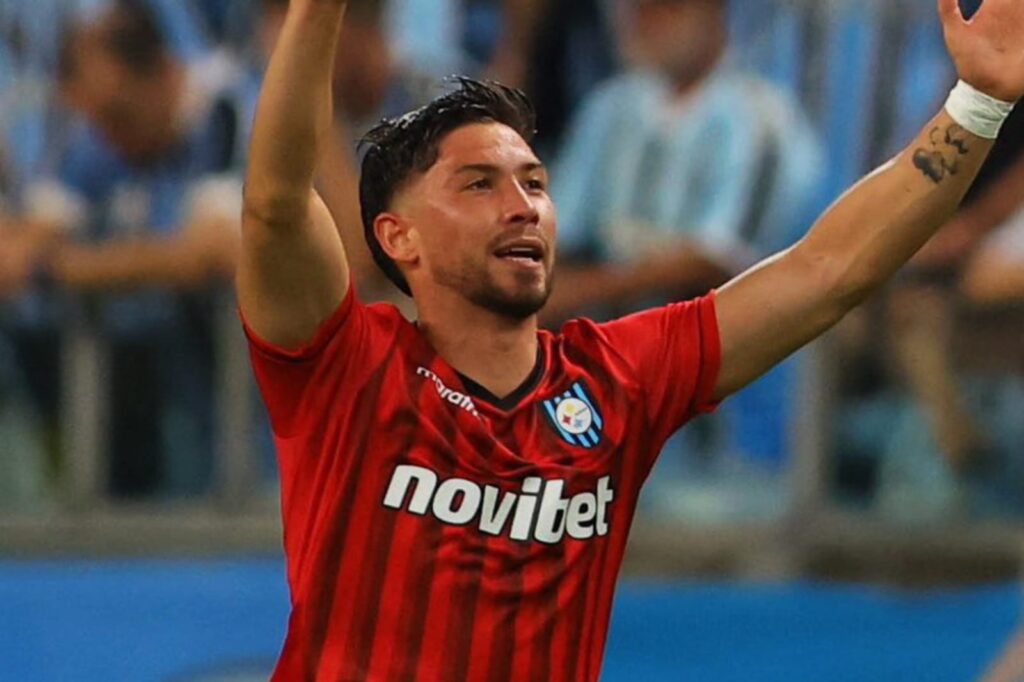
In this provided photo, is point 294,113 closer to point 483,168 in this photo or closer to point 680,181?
point 483,168

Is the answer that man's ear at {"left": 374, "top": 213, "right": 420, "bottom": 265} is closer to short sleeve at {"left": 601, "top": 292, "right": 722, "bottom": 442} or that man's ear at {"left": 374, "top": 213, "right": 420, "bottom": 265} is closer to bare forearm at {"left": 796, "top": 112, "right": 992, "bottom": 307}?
short sleeve at {"left": 601, "top": 292, "right": 722, "bottom": 442}

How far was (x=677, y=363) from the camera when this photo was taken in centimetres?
353

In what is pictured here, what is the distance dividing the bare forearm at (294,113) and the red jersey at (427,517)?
282 millimetres

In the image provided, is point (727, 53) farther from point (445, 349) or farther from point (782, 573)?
point (445, 349)

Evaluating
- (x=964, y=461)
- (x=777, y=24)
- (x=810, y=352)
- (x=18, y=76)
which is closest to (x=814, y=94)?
(x=777, y=24)

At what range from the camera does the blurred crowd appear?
7875mm

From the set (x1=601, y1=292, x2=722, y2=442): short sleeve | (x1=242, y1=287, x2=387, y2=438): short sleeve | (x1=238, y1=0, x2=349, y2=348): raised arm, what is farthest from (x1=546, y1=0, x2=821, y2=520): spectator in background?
(x1=238, y1=0, x2=349, y2=348): raised arm

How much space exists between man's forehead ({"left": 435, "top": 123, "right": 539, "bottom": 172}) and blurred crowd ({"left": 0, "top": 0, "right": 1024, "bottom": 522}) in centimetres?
446

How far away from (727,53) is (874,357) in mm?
1419

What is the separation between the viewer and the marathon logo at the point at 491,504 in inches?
128

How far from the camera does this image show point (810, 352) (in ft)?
26.1

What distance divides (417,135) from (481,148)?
126 millimetres

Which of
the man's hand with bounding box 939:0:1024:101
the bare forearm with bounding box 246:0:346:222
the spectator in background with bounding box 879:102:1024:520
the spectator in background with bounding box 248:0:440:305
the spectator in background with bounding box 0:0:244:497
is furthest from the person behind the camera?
the spectator in background with bounding box 0:0:244:497

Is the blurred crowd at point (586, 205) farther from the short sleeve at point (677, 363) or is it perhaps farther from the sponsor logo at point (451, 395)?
the sponsor logo at point (451, 395)
